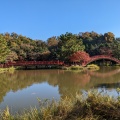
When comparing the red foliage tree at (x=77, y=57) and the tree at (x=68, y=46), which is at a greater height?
the tree at (x=68, y=46)

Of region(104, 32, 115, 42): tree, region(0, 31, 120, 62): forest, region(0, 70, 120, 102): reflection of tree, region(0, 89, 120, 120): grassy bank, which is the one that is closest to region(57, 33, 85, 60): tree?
region(0, 31, 120, 62): forest

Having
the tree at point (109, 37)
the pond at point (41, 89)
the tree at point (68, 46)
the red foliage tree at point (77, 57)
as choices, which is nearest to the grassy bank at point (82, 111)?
the pond at point (41, 89)

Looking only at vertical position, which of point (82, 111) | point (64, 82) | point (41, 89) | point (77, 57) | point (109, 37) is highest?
point (109, 37)

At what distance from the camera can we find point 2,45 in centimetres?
2988

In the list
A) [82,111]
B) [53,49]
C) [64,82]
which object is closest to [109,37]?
[53,49]

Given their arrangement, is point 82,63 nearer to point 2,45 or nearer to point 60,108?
point 2,45

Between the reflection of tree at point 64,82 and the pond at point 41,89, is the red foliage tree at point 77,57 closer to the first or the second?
the reflection of tree at point 64,82

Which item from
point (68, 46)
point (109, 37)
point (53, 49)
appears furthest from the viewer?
point (109, 37)

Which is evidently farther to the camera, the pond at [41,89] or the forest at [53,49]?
the forest at [53,49]

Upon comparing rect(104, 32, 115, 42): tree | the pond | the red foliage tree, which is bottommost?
the pond

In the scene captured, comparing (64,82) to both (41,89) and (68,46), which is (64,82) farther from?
(68,46)

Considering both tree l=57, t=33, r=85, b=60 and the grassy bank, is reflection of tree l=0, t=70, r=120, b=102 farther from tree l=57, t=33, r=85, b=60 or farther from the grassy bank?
tree l=57, t=33, r=85, b=60

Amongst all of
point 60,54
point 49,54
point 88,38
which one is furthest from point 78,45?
point 88,38

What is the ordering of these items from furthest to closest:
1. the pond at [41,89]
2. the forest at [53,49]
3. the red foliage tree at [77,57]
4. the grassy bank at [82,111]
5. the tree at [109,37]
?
the tree at [109,37] < the forest at [53,49] < the red foliage tree at [77,57] < the pond at [41,89] < the grassy bank at [82,111]
